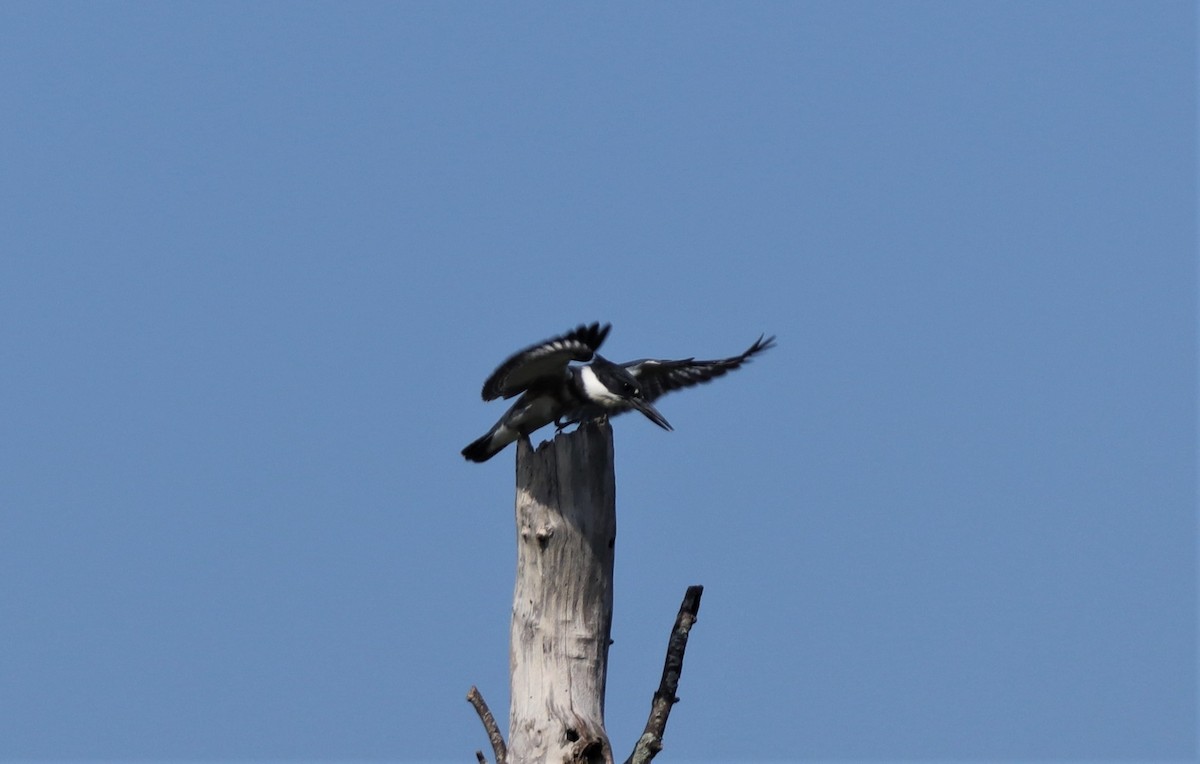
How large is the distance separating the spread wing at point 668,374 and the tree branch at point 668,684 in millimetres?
2416

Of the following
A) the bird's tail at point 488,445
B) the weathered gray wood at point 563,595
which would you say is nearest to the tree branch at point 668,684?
the weathered gray wood at point 563,595

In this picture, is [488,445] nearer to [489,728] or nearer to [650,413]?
[650,413]

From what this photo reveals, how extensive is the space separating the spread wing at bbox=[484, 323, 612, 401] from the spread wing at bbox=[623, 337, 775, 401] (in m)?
1.68

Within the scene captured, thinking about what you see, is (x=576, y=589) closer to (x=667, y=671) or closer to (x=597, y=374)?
(x=667, y=671)

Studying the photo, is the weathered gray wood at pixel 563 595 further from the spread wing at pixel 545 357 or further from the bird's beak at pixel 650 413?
the bird's beak at pixel 650 413

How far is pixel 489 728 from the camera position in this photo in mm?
5508

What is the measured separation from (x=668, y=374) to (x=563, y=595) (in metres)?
3.05

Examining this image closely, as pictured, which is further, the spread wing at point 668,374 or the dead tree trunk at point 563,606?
the spread wing at point 668,374

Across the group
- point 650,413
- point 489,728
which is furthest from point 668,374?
point 489,728

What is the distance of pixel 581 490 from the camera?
556 centimetres

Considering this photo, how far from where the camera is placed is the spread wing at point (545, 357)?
19.8 feet

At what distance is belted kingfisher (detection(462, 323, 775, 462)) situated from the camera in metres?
6.09

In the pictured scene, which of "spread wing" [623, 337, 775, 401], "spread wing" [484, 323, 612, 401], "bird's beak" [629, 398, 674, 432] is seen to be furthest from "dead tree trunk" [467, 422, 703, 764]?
"spread wing" [623, 337, 775, 401]

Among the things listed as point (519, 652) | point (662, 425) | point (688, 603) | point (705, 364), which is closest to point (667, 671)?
point (688, 603)
